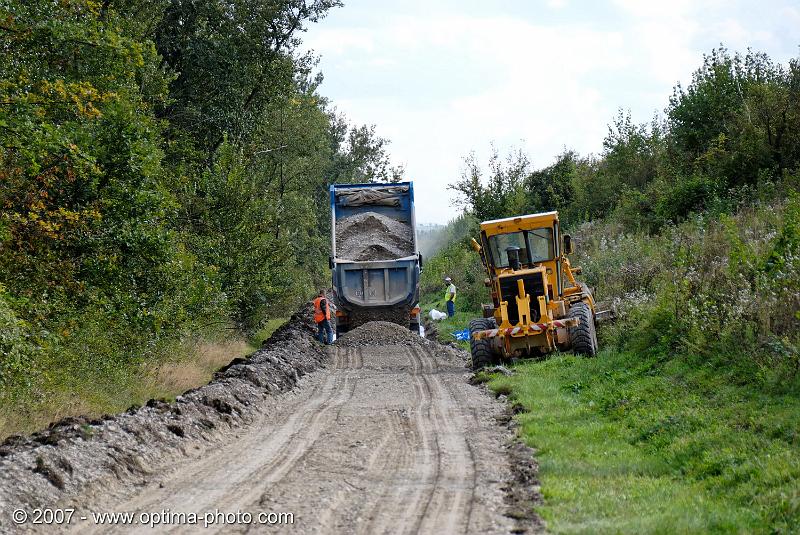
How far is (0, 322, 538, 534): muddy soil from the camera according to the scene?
22.4 ft

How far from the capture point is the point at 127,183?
56.1 feet

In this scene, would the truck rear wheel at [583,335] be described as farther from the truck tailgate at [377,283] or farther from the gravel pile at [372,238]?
the gravel pile at [372,238]

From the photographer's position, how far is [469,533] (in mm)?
6410

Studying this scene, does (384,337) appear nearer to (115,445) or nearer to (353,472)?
(115,445)

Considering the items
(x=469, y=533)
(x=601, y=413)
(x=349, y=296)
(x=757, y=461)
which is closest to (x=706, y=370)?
(x=601, y=413)

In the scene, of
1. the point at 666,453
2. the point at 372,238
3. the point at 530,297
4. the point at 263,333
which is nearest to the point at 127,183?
the point at 530,297

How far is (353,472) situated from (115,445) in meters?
2.50

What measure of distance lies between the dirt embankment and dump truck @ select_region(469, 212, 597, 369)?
5.50 m

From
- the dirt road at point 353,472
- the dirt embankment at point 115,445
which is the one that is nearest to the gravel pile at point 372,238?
the dirt road at point 353,472

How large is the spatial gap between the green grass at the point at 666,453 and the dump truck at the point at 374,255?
36.5ft

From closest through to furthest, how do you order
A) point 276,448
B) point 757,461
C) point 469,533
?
1. point 469,533
2. point 757,461
3. point 276,448

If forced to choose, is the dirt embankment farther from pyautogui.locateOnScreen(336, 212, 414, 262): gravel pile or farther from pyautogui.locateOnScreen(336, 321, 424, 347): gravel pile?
pyautogui.locateOnScreen(336, 212, 414, 262): gravel pile

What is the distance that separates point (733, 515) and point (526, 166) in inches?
1381

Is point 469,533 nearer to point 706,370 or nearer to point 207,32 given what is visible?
point 706,370
